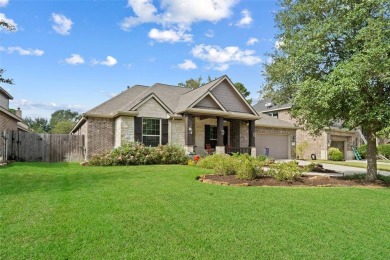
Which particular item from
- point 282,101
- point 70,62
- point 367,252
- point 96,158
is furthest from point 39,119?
point 367,252

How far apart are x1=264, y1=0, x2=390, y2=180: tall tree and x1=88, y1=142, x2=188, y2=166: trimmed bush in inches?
291

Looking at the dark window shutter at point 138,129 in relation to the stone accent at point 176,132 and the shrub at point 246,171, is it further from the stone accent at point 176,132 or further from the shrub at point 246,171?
the shrub at point 246,171

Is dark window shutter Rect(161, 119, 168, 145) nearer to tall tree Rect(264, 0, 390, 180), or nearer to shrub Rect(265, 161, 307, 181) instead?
tall tree Rect(264, 0, 390, 180)

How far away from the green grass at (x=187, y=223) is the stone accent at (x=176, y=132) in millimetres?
10373

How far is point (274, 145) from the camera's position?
2520cm

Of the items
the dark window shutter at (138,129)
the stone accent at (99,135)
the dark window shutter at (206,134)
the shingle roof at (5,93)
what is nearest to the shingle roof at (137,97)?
the stone accent at (99,135)

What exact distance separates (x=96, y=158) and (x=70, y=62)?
358 inches

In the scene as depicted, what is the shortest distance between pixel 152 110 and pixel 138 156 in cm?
369

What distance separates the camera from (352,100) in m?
9.44

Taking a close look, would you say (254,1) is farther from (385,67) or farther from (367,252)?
(367,252)

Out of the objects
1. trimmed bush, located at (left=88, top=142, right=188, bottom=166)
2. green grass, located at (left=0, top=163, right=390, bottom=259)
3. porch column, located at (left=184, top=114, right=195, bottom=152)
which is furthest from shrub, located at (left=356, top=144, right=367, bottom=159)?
green grass, located at (left=0, top=163, right=390, bottom=259)

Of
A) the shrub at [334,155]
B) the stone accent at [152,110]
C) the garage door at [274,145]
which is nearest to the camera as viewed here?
the stone accent at [152,110]

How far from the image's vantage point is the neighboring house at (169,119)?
16.9 metres

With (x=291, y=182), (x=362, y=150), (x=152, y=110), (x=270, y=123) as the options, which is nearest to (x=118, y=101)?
(x=152, y=110)
